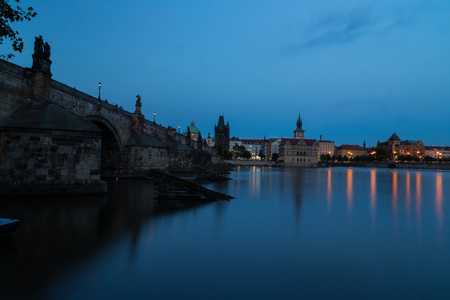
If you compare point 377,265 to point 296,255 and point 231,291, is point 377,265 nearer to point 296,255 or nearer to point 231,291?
point 296,255

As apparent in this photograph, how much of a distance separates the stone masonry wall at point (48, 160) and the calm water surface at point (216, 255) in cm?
241

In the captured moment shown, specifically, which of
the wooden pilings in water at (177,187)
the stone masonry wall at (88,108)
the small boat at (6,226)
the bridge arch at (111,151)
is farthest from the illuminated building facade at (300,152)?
the small boat at (6,226)

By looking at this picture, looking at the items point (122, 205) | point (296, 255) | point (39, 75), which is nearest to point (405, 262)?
point (296, 255)

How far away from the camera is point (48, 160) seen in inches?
575

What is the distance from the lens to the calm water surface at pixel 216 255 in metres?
5.00

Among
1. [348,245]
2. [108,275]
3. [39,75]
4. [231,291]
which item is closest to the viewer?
[231,291]

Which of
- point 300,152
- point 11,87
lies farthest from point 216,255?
point 300,152

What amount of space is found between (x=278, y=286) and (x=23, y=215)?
8924 millimetres

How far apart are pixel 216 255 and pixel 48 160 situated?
11.5m

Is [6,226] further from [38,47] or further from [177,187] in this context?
[38,47]

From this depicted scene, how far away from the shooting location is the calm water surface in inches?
197

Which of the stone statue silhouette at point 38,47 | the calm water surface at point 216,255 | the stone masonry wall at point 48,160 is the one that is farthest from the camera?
the stone statue silhouette at point 38,47

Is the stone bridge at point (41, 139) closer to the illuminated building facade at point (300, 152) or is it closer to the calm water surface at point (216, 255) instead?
the calm water surface at point (216, 255)

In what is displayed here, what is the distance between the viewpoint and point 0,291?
463 centimetres
